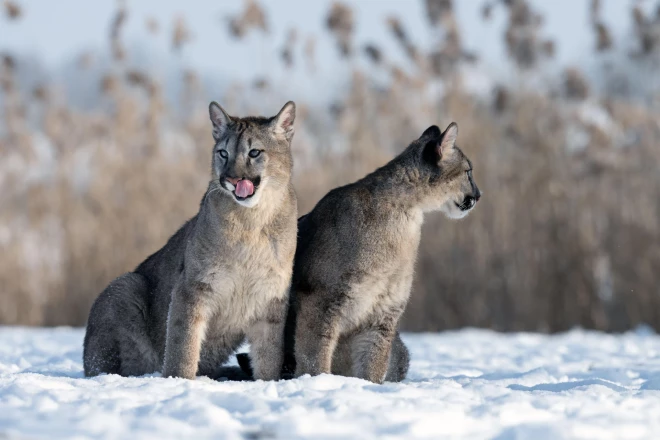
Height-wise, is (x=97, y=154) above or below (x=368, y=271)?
above

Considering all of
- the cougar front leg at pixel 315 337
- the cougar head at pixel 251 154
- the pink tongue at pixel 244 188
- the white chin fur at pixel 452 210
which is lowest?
the cougar front leg at pixel 315 337

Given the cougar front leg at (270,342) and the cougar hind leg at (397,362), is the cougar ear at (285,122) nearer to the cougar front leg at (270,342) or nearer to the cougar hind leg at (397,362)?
the cougar front leg at (270,342)

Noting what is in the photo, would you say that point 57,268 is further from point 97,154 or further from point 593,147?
point 593,147

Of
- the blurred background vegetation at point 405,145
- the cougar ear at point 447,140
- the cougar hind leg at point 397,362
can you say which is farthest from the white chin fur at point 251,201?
the blurred background vegetation at point 405,145

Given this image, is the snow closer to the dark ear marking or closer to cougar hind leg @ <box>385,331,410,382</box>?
cougar hind leg @ <box>385,331,410,382</box>

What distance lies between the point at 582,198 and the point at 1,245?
7722 mm

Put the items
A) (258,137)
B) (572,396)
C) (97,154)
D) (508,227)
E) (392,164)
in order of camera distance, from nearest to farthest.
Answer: (572,396) < (258,137) < (392,164) < (508,227) < (97,154)

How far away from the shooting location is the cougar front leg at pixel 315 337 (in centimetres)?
612

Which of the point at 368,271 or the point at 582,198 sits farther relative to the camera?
the point at 582,198

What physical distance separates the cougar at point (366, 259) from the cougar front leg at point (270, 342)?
0.22 metres

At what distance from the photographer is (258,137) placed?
612cm

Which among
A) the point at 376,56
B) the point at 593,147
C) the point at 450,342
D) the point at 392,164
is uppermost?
the point at 376,56

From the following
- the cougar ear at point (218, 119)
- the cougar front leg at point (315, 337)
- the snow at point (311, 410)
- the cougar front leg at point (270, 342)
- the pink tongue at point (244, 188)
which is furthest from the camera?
the cougar ear at point (218, 119)

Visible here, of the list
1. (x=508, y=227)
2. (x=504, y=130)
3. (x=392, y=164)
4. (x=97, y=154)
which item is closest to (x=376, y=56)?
(x=504, y=130)
